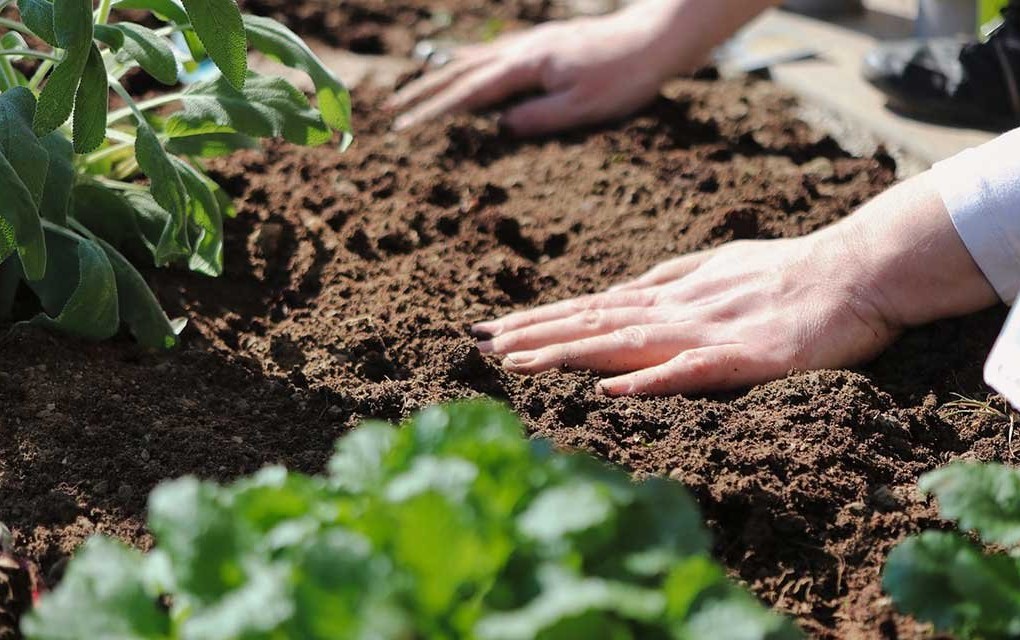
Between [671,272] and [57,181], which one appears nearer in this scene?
[57,181]

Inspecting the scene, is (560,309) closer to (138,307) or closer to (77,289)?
(138,307)

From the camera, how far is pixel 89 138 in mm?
1904

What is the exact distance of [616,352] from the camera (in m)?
2.25

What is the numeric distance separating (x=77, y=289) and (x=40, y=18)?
477mm

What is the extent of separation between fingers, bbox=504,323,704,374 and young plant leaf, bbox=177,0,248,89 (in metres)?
0.75

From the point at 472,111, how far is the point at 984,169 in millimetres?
1842

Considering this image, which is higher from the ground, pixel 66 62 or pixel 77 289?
pixel 66 62

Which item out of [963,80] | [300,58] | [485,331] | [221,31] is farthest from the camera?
[963,80]

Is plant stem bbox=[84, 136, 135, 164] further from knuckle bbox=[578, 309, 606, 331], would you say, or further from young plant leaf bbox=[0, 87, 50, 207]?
knuckle bbox=[578, 309, 606, 331]

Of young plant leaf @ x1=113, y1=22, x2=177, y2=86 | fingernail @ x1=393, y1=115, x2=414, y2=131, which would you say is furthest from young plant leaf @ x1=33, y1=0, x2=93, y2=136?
fingernail @ x1=393, y1=115, x2=414, y2=131

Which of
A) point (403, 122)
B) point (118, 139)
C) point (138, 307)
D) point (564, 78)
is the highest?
point (118, 139)

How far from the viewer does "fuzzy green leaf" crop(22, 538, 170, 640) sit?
1181 mm

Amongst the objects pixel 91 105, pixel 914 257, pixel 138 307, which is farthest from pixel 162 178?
pixel 914 257

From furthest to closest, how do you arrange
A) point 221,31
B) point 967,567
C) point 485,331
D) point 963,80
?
point 963,80
point 485,331
point 221,31
point 967,567
